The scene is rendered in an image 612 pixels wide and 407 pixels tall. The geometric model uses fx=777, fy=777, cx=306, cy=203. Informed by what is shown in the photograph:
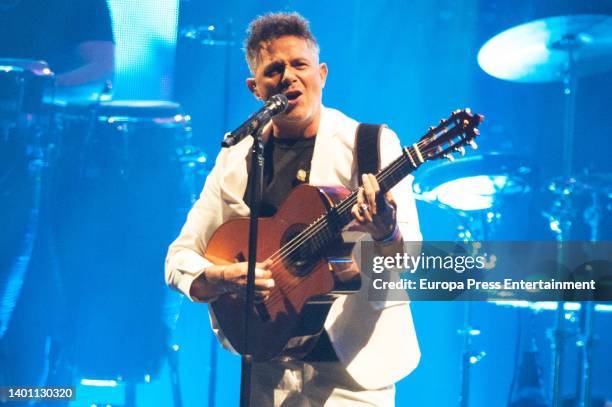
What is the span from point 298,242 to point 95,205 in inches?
71.2

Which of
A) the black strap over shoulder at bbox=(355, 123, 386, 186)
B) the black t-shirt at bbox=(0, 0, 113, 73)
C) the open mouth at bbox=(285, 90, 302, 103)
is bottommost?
the black strap over shoulder at bbox=(355, 123, 386, 186)

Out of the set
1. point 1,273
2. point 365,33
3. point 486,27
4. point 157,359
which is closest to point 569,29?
point 486,27

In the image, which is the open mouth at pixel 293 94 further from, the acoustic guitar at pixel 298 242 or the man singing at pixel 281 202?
the acoustic guitar at pixel 298 242

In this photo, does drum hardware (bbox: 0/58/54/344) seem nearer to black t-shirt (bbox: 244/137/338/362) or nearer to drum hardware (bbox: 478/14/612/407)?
black t-shirt (bbox: 244/137/338/362)

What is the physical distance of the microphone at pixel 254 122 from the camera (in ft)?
7.72

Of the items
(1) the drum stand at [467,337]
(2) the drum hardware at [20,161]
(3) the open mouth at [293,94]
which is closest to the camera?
(3) the open mouth at [293,94]

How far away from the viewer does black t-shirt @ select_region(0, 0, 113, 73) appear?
407 cm

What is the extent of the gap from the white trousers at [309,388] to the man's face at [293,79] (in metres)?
0.84

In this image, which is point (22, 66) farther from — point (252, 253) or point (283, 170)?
point (252, 253)

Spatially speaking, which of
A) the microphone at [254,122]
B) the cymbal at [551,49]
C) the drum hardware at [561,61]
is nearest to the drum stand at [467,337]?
the drum hardware at [561,61]

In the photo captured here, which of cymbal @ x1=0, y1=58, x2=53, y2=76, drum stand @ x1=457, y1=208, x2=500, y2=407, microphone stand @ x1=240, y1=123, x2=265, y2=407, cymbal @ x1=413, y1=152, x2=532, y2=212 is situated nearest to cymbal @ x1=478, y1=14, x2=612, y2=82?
cymbal @ x1=413, y1=152, x2=532, y2=212

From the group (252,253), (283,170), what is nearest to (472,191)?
(283,170)

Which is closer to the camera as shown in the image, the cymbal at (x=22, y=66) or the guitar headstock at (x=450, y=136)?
the guitar headstock at (x=450, y=136)

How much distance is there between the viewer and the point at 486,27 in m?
3.79
